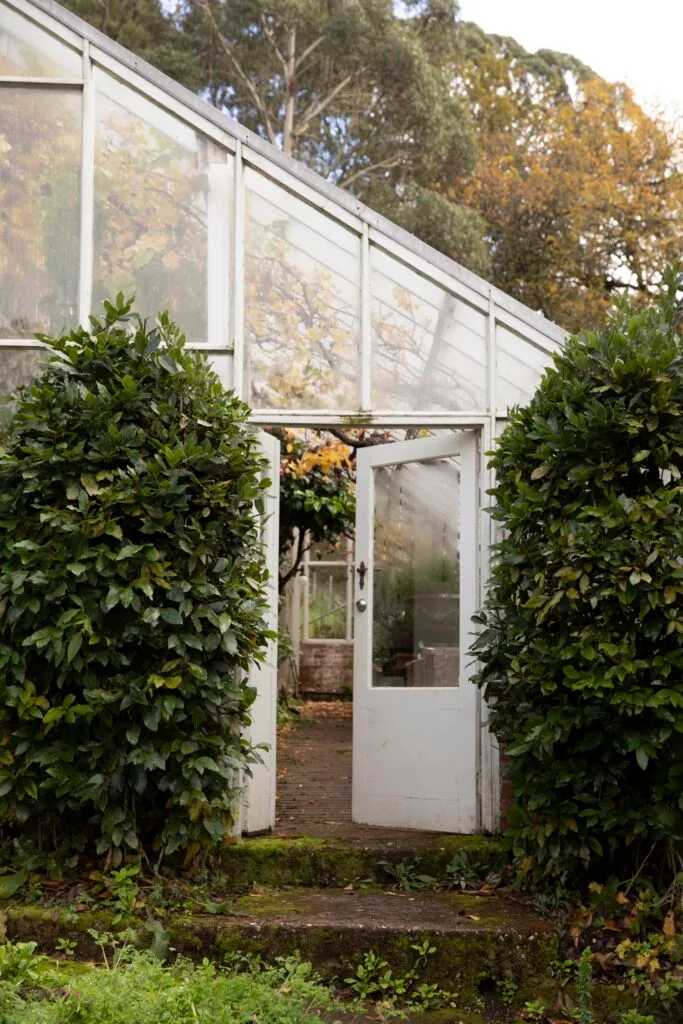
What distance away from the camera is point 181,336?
5.70m

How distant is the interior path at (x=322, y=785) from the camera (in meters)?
6.16

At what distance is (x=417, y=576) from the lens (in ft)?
21.4

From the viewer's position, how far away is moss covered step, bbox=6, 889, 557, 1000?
493cm

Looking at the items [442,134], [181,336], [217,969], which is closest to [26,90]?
[181,336]

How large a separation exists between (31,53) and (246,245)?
5.22 feet

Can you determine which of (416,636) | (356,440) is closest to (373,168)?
(356,440)

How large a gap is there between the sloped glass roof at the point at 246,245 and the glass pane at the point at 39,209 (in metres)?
0.01

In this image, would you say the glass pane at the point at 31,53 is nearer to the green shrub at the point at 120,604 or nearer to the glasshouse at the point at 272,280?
the glasshouse at the point at 272,280

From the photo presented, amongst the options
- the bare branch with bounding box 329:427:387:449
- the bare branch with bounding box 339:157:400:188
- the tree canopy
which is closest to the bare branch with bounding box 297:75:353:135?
the tree canopy

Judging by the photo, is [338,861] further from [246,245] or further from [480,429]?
[246,245]

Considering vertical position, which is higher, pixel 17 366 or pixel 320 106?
pixel 320 106

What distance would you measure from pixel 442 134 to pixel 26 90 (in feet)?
45.3

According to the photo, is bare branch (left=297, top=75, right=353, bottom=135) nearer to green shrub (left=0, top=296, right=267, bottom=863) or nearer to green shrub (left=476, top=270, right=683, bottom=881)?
green shrub (left=0, top=296, right=267, bottom=863)

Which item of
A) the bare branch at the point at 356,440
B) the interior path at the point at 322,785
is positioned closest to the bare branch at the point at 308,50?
the interior path at the point at 322,785
